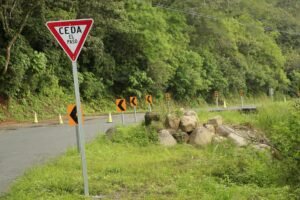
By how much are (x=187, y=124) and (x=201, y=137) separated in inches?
33.1

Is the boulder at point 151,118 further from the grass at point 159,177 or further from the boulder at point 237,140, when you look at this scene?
the grass at point 159,177

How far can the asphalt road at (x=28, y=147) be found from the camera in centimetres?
1137

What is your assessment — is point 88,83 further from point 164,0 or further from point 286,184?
point 286,184

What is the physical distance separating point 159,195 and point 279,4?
285 feet

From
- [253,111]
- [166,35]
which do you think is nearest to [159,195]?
[253,111]

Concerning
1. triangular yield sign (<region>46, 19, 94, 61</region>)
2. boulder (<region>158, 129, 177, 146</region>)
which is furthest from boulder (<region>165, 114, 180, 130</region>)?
triangular yield sign (<region>46, 19, 94, 61</region>)

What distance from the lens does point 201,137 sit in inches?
599

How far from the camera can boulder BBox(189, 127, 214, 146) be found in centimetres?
1512

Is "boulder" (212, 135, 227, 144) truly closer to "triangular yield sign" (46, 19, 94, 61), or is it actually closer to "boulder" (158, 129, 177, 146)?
"boulder" (158, 129, 177, 146)

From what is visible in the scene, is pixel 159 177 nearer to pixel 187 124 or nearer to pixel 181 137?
pixel 181 137

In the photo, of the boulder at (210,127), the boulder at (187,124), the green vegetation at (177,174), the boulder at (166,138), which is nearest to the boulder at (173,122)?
the boulder at (187,124)

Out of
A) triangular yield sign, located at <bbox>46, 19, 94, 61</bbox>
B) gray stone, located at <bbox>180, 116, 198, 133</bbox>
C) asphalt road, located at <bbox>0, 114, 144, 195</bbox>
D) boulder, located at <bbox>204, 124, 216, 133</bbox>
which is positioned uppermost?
triangular yield sign, located at <bbox>46, 19, 94, 61</bbox>

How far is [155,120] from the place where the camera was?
16281 millimetres

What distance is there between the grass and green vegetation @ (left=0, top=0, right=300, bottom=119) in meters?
17.5
